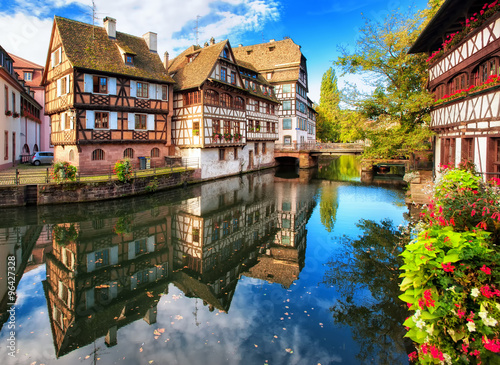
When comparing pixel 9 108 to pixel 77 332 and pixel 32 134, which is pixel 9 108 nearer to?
pixel 32 134

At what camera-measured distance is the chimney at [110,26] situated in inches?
1027

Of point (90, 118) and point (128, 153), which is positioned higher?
Answer: point (90, 118)

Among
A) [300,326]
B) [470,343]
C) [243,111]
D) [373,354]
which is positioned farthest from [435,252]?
[243,111]

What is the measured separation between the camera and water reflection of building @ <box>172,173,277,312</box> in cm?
966

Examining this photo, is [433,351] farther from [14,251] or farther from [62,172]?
[62,172]

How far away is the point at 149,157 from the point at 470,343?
83.7 ft

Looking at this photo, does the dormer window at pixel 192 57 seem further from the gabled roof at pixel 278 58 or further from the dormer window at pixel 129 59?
the gabled roof at pixel 278 58

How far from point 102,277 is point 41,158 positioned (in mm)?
25752

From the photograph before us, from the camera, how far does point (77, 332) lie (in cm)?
718

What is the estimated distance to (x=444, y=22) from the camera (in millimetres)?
15719

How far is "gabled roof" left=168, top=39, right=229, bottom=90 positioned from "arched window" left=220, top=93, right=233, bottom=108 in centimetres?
296

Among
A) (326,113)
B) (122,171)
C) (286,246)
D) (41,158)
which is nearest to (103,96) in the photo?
(122,171)

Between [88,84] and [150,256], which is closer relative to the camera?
[150,256]

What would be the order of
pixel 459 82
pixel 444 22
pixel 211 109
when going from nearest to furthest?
pixel 459 82, pixel 444 22, pixel 211 109
